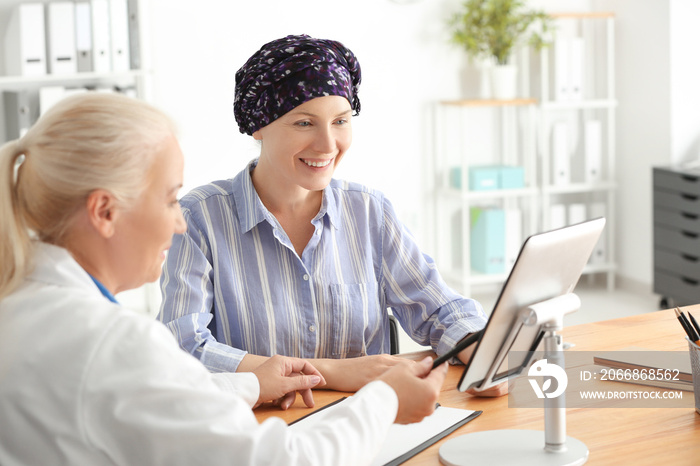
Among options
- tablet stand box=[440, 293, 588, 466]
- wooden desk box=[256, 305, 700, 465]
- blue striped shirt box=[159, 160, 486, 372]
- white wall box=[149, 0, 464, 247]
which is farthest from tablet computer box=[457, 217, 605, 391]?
white wall box=[149, 0, 464, 247]

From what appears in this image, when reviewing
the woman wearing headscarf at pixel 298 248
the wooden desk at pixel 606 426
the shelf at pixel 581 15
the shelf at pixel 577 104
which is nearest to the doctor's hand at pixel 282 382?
the wooden desk at pixel 606 426

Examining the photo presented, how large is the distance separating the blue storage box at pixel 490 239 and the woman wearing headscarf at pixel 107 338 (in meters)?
3.69

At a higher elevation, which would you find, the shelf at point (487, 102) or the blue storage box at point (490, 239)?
the shelf at point (487, 102)

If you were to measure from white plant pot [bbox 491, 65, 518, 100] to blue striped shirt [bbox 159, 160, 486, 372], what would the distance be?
304 centimetres

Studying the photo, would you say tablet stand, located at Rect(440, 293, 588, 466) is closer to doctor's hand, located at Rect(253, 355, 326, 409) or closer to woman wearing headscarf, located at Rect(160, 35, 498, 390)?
doctor's hand, located at Rect(253, 355, 326, 409)

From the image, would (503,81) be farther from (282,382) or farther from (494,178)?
(282,382)

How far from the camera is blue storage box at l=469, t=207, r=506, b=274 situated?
4777 millimetres

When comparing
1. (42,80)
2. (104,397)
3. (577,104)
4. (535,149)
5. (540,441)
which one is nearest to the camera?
(104,397)

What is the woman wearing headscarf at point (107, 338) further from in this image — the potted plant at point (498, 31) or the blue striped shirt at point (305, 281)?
the potted plant at point (498, 31)

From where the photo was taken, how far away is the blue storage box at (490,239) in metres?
4.78

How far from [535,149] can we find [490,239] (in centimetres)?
74

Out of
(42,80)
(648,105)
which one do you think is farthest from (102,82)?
(648,105)

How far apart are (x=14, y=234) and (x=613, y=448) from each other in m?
0.88

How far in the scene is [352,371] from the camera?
1.52 m
